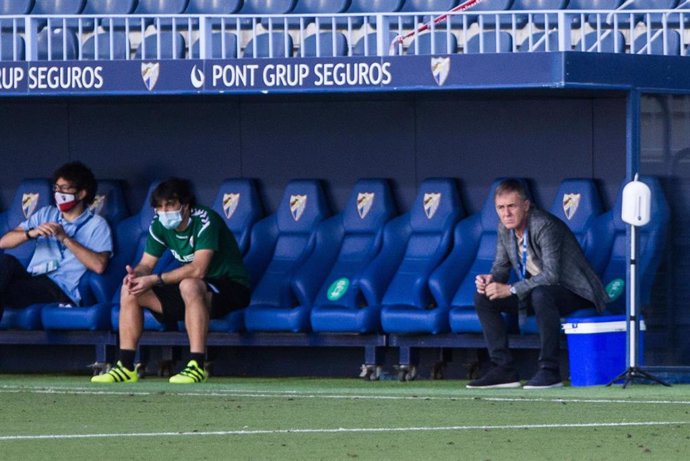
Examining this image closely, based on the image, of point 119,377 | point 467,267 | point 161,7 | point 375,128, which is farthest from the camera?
point 161,7

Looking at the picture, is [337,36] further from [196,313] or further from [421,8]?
[196,313]

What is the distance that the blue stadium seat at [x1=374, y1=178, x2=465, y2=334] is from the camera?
12375 millimetres

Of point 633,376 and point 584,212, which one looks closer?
point 633,376

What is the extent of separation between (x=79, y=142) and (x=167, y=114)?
769mm

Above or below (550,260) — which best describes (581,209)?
above

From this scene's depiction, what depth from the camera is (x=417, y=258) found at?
1298cm

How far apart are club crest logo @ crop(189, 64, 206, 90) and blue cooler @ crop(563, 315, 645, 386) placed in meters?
2.88

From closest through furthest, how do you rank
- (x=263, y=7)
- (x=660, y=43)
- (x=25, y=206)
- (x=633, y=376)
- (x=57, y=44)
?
(x=633, y=376)
(x=25, y=206)
(x=660, y=43)
(x=57, y=44)
(x=263, y=7)

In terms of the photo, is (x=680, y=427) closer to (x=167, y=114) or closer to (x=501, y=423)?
(x=501, y=423)

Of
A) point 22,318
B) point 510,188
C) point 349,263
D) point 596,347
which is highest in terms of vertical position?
point 510,188

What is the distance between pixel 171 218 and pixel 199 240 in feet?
0.79

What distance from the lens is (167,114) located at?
562 inches

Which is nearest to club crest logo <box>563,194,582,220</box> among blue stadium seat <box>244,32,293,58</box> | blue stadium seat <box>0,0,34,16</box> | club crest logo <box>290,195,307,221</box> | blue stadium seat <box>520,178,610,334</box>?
blue stadium seat <box>520,178,610,334</box>

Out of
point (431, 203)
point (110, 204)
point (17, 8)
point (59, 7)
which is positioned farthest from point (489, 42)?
point (17, 8)
